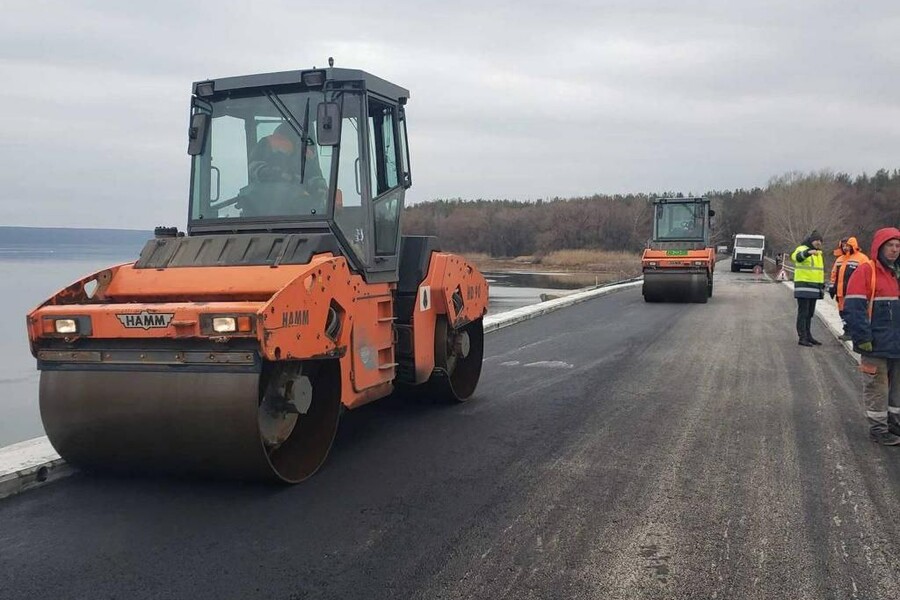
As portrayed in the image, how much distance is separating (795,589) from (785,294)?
20884mm

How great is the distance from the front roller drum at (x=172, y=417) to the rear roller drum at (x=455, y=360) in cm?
211

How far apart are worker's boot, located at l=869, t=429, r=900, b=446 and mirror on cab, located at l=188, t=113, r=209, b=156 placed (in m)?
5.44

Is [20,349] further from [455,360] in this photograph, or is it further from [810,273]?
[810,273]

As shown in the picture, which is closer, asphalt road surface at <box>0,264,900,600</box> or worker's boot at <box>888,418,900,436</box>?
asphalt road surface at <box>0,264,900,600</box>

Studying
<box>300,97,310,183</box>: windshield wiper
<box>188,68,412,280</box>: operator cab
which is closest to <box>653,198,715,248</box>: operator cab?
<box>188,68,412,280</box>: operator cab

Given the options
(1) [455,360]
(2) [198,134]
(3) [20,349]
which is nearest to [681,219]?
(1) [455,360]

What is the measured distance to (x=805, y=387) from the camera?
26.0 ft

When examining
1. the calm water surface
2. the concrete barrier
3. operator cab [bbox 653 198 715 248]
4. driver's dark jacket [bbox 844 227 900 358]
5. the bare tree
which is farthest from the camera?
the bare tree

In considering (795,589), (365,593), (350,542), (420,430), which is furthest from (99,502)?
(795,589)

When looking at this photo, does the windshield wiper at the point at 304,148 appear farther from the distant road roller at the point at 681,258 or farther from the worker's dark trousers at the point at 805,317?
the distant road roller at the point at 681,258

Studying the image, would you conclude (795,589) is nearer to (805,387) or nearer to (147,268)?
(147,268)

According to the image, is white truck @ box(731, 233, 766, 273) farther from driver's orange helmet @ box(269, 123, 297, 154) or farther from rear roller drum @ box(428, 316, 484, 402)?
driver's orange helmet @ box(269, 123, 297, 154)

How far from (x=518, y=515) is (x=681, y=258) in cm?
1509

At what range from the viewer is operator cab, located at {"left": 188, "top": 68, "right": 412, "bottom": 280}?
5180mm
